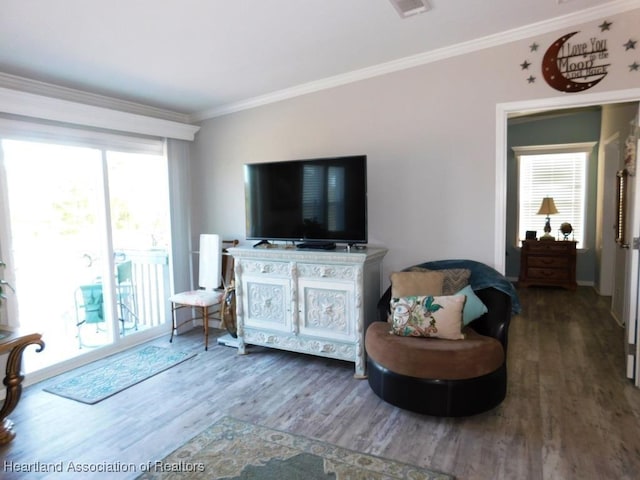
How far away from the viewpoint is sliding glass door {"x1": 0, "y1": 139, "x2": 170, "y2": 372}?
3.22 meters

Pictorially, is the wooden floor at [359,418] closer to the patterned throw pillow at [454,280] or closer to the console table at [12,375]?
the console table at [12,375]

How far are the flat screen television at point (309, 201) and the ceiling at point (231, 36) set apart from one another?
0.82 metres

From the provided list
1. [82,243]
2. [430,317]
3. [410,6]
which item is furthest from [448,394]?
[82,243]

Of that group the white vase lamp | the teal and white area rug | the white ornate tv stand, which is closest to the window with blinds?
the white vase lamp

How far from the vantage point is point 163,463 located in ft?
6.91

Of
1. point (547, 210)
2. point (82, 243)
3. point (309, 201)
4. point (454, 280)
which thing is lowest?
point (454, 280)

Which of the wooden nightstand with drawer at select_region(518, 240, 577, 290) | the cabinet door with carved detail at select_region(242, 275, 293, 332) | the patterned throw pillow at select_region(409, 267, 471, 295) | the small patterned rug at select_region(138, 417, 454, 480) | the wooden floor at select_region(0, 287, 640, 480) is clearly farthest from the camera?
the wooden nightstand with drawer at select_region(518, 240, 577, 290)

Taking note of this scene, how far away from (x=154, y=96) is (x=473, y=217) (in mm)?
3212

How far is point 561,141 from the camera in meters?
6.07

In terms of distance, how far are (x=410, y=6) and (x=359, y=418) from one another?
2.57 meters

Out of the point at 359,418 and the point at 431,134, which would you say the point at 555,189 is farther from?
the point at 359,418

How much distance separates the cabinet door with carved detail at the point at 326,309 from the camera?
123 inches

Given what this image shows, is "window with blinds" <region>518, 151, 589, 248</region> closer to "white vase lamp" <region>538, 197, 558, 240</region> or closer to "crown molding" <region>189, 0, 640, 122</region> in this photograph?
"white vase lamp" <region>538, 197, 558, 240</region>

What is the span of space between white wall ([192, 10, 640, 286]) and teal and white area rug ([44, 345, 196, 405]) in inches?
86.5
